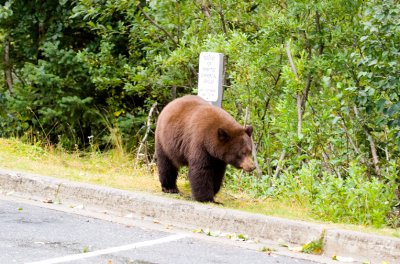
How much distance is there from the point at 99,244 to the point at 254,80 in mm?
4738

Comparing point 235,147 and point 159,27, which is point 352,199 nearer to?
point 235,147

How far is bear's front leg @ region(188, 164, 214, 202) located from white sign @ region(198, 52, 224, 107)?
118cm

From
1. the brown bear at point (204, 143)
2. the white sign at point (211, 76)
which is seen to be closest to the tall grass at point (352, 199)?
the brown bear at point (204, 143)

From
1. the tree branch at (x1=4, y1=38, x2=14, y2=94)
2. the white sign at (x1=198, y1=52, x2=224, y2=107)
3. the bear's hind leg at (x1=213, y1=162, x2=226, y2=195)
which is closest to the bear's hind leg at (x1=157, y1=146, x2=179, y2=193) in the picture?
the bear's hind leg at (x1=213, y1=162, x2=226, y2=195)

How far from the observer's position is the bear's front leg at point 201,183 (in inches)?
326

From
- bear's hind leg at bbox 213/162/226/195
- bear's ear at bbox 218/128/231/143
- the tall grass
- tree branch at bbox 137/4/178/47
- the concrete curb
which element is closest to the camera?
the concrete curb

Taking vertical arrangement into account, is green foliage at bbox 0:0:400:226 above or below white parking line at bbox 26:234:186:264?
above

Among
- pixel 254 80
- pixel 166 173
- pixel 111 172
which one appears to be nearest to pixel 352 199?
pixel 166 173

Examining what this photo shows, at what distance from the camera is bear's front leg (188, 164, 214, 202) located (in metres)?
8.27

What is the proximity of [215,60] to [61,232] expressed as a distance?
3.07 meters

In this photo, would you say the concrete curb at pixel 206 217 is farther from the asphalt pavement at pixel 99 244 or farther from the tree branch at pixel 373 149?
the tree branch at pixel 373 149

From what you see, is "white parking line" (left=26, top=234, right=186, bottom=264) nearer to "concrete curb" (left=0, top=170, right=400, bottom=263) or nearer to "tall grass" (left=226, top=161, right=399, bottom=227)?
"concrete curb" (left=0, top=170, right=400, bottom=263)

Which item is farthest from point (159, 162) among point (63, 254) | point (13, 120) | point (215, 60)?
point (13, 120)

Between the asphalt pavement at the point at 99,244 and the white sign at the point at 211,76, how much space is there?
2.16 m
